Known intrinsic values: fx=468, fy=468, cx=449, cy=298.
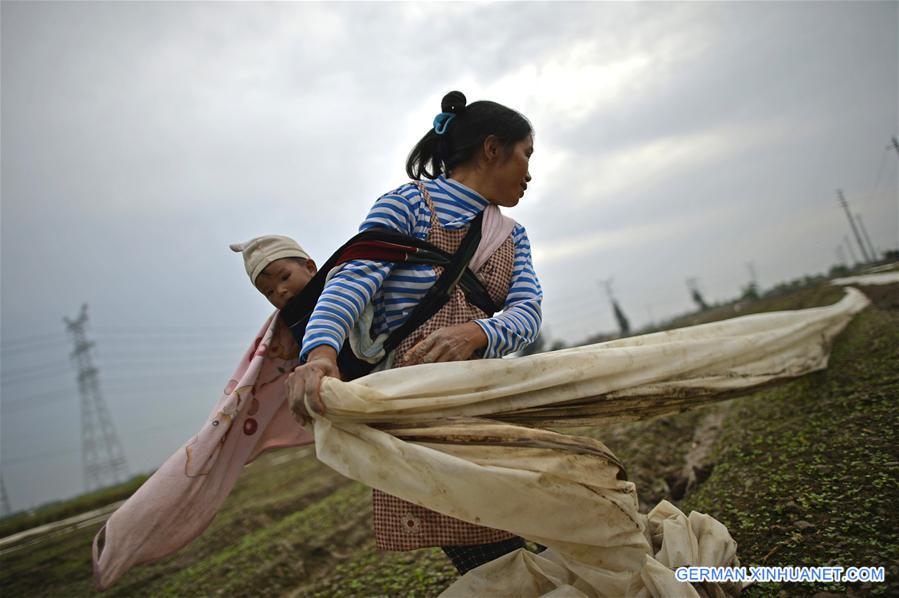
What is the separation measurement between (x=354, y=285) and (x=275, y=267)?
0.61 m

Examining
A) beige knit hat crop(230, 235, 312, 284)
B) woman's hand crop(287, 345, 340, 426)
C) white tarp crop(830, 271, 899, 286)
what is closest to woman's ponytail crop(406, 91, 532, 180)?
beige knit hat crop(230, 235, 312, 284)

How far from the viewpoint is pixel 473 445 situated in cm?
130

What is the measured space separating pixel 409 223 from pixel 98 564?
4.80ft

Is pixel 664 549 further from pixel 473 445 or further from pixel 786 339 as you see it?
pixel 786 339

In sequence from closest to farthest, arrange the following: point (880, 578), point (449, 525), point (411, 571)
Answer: point (449, 525) < point (880, 578) < point (411, 571)

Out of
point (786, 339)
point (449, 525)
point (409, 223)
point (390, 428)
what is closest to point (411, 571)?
point (449, 525)

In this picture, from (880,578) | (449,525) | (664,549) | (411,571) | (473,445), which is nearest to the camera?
(473,445)

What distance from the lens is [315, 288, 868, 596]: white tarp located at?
121 centimetres

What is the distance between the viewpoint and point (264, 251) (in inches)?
73.0

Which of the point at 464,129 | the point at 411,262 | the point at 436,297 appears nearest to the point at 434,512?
the point at 436,297

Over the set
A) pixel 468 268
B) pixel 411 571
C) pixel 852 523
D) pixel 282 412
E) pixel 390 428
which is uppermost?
pixel 468 268

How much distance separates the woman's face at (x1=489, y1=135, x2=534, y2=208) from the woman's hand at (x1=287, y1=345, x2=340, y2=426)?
865mm

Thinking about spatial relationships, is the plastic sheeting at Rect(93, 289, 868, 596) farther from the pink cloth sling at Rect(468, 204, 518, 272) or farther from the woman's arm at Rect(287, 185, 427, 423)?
the pink cloth sling at Rect(468, 204, 518, 272)

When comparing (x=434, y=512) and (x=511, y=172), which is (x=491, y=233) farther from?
(x=434, y=512)
